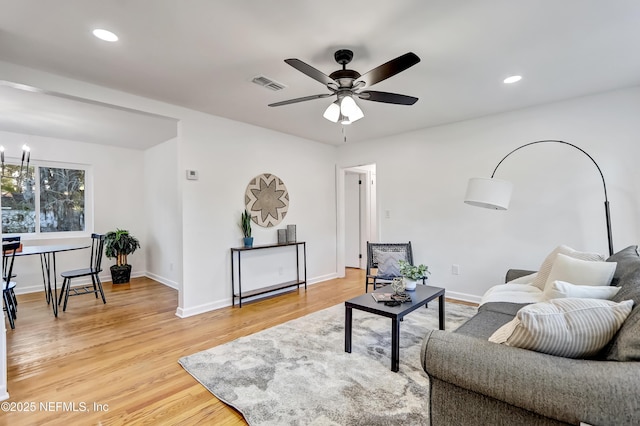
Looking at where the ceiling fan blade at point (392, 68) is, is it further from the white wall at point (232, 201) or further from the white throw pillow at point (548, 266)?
the white wall at point (232, 201)

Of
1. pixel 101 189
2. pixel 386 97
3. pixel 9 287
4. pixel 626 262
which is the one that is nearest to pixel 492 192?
pixel 626 262

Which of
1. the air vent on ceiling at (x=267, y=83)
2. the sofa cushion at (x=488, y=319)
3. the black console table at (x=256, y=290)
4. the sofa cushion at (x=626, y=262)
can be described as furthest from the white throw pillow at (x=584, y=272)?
the black console table at (x=256, y=290)

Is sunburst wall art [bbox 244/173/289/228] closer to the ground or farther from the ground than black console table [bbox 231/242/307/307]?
farther from the ground

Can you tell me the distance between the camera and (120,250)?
5230 mm

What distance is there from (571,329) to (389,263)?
10.0 ft

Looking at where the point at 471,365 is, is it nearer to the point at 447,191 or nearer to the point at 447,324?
the point at 447,324

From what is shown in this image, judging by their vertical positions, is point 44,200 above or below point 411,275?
above

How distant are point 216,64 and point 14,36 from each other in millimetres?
1345

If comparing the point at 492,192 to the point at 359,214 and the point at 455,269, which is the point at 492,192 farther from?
the point at 359,214

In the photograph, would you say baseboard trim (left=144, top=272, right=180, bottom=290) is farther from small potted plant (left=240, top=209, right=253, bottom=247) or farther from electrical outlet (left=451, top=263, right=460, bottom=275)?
electrical outlet (left=451, top=263, right=460, bottom=275)

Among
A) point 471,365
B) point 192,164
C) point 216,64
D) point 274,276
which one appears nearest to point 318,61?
point 216,64

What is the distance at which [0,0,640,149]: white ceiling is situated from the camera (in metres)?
1.84

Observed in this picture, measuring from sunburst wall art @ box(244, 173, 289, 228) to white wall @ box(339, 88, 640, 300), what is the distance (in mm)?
1657

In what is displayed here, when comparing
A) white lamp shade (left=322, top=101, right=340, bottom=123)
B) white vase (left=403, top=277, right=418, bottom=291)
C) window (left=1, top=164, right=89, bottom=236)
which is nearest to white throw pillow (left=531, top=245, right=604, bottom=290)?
white vase (left=403, top=277, right=418, bottom=291)
